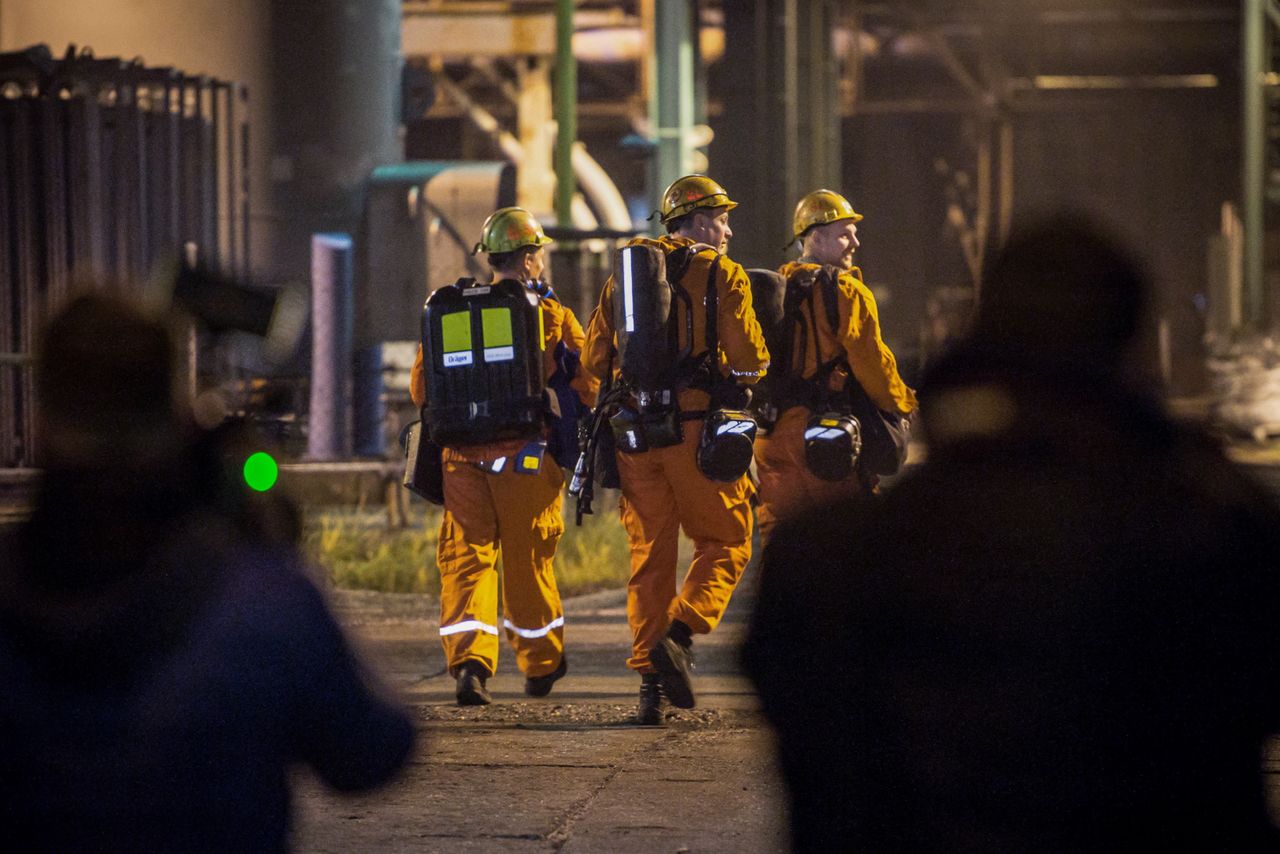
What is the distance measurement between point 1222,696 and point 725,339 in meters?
4.71

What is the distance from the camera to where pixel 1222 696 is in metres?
2.66

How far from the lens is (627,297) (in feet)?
23.9

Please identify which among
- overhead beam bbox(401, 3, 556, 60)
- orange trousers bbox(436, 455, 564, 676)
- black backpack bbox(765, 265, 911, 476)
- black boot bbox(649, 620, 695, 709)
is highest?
overhead beam bbox(401, 3, 556, 60)

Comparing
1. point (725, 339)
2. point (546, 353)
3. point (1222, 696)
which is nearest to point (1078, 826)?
point (1222, 696)

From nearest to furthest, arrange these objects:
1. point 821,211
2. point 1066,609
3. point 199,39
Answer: point 1066,609 < point 821,211 < point 199,39

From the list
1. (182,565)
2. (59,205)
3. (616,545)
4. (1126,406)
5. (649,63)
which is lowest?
(616,545)

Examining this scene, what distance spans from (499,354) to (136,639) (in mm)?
5098

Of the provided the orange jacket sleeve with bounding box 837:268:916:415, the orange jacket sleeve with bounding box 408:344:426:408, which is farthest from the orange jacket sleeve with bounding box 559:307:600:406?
the orange jacket sleeve with bounding box 837:268:916:415

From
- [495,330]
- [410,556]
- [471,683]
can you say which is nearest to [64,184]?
[410,556]

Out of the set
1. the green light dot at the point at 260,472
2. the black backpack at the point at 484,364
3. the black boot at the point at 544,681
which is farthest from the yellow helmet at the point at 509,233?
the green light dot at the point at 260,472

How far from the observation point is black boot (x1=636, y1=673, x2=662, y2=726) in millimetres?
7258

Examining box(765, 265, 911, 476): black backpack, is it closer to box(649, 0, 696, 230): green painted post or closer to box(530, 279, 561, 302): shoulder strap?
box(530, 279, 561, 302): shoulder strap

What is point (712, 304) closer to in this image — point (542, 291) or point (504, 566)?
point (542, 291)

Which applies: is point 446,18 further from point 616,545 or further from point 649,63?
point 616,545
